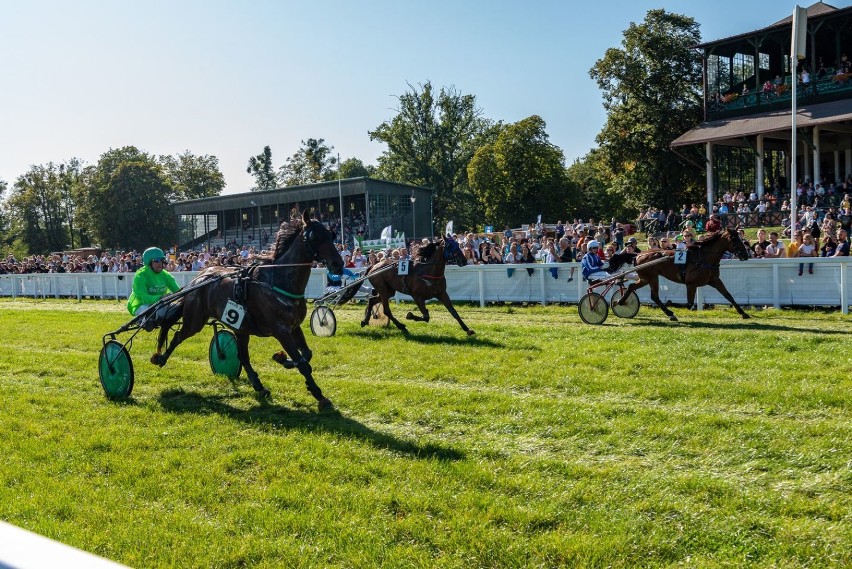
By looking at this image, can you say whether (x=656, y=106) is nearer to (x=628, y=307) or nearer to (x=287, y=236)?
(x=628, y=307)

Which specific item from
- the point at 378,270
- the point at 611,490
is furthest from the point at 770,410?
the point at 378,270

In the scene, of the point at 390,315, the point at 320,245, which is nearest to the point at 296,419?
the point at 320,245

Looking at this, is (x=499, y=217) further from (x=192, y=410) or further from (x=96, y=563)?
(x=96, y=563)

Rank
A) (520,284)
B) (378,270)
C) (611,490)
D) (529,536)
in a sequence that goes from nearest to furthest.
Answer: (529,536) < (611,490) < (378,270) < (520,284)

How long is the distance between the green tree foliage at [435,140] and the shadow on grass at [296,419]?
62171mm

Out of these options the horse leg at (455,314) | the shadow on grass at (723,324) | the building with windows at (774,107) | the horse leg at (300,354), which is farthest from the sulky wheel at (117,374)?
the building with windows at (774,107)

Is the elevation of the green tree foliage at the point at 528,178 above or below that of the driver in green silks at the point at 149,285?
above

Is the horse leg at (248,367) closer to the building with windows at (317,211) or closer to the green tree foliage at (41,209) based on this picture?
the building with windows at (317,211)

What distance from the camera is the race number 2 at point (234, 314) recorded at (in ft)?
29.2

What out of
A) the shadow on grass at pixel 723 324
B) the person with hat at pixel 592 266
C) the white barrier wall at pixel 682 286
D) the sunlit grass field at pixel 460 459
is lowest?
the sunlit grass field at pixel 460 459

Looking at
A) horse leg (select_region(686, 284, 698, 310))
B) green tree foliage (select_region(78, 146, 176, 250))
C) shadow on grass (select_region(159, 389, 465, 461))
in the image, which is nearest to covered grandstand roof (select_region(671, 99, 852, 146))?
horse leg (select_region(686, 284, 698, 310))

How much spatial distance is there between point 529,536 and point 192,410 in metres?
5.00

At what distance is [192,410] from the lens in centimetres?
841

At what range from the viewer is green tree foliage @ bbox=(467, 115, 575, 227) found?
55656 millimetres
